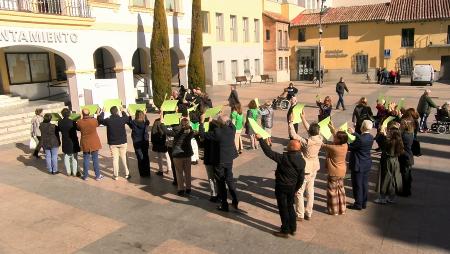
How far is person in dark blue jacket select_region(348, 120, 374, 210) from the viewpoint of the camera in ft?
23.7

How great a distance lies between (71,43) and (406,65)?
3262cm

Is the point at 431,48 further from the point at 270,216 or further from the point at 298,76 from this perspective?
the point at 270,216

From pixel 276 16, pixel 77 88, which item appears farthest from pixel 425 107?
pixel 276 16

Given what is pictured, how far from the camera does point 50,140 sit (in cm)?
1005

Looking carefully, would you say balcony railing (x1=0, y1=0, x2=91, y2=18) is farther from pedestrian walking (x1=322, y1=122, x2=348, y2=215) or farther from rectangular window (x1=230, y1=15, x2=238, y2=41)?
rectangular window (x1=230, y1=15, x2=238, y2=41)

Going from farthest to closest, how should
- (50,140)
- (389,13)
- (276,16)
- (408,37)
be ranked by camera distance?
(276,16) → (389,13) → (408,37) → (50,140)

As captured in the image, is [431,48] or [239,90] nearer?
[239,90]

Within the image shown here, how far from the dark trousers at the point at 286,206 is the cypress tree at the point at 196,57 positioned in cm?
1597

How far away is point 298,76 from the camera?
141 ft

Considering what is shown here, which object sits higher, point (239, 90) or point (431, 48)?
point (431, 48)

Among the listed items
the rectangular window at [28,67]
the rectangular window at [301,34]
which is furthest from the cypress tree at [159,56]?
the rectangular window at [301,34]

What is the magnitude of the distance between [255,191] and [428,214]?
3582 mm

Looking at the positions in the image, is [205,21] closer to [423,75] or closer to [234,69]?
[234,69]

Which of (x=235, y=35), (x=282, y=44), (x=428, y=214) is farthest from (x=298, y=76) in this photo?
(x=428, y=214)
